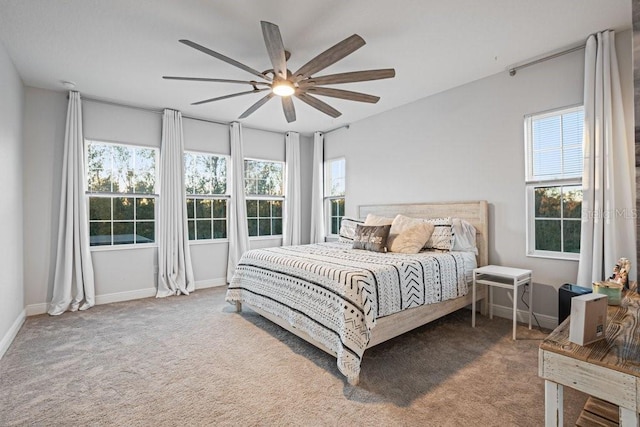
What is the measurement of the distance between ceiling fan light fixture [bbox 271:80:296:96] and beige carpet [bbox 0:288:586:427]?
226cm

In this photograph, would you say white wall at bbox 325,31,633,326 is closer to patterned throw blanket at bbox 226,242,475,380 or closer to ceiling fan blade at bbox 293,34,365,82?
patterned throw blanket at bbox 226,242,475,380

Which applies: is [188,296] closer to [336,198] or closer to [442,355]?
[336,198]

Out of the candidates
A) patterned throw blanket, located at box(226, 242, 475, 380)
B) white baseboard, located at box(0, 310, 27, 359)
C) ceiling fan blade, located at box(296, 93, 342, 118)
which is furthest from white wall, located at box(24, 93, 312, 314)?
ceiling fan blade, located at box(296, 93, 342, 118)

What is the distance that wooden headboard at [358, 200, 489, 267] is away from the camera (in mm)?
3512

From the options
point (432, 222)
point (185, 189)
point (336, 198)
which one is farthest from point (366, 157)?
point (185, 189)

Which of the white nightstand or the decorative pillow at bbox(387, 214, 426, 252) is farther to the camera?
the decorative pillow at bbox(387, 214, 426, 252)

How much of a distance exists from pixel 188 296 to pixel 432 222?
3.47 meters

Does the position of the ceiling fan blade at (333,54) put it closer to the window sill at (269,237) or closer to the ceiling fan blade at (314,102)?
the ceiling fan blade at (314,102)

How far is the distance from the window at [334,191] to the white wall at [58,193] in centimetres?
191

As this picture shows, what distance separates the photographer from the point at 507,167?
11.1 ft

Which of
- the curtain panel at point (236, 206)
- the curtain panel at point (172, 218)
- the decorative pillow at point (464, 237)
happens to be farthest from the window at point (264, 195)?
the decorative pillow at point (464, 237)

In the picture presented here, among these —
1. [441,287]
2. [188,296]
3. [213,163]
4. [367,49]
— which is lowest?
[188,296]

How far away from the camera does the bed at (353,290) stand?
2209 millimetres

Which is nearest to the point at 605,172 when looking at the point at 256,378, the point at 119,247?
the point at 256,378
